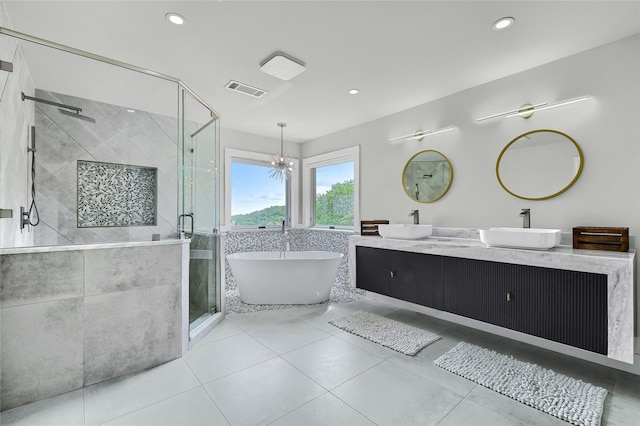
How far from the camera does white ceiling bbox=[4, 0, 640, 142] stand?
6.24 ft

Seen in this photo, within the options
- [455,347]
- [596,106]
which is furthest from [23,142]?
[596,106]

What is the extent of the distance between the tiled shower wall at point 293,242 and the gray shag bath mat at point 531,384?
222 centimetres

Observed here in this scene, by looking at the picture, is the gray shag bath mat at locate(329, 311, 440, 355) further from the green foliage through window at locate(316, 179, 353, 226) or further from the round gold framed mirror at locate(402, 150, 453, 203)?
the green foliage through window at locate(316, 179, 353, 226)

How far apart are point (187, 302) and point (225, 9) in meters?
2.30

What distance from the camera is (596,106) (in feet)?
7.66

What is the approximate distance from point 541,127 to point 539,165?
34 centimetres

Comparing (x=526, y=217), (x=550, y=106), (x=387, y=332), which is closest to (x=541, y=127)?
(x=550, y=106)

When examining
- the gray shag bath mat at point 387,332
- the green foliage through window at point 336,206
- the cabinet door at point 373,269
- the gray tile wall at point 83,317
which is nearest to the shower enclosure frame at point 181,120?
the gray tile wall at point 83,317

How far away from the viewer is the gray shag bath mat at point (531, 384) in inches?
67.9

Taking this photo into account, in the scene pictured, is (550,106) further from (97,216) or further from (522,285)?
(97,216)

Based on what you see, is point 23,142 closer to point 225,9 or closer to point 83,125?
point 83,125

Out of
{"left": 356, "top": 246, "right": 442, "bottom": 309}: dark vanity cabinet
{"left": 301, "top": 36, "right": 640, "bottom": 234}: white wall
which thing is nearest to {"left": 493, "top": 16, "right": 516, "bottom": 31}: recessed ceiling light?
{"left": 301, "top": 36, "right": 640, "bottom": 234}: white wall

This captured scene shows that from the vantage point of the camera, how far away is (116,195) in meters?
3.44

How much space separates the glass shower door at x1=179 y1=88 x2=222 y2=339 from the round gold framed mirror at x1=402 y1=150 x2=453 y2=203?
8.00ft
